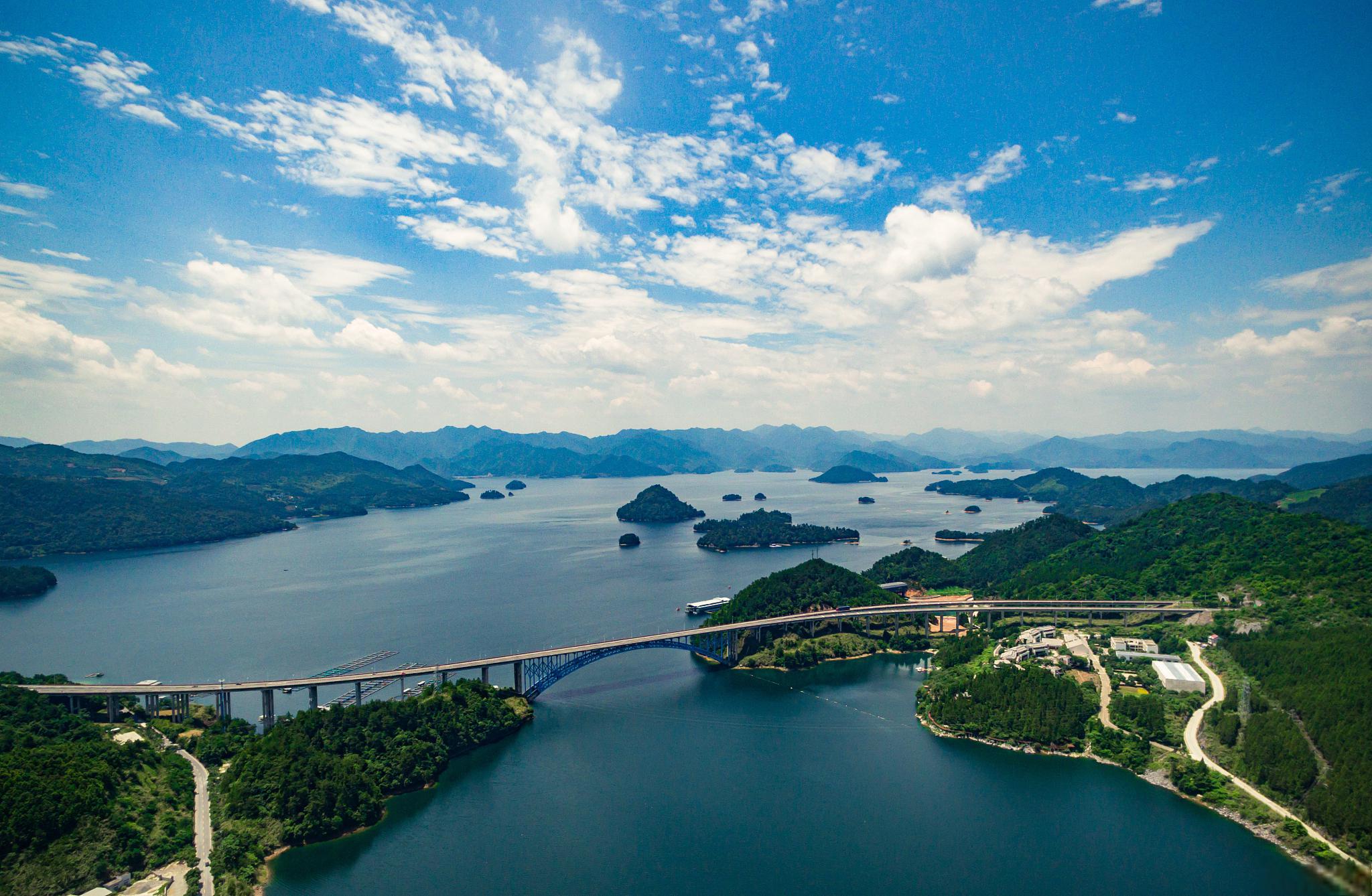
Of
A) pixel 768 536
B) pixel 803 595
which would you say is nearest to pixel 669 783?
pixel 803 595

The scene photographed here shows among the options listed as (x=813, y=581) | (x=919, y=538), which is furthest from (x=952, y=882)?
(x=919, y=538)

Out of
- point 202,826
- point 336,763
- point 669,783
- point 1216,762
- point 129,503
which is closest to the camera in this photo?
point 202,826

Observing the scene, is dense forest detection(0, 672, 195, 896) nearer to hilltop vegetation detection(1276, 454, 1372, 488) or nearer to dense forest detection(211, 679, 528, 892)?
dense forest detection(211, 679, 528, 892)

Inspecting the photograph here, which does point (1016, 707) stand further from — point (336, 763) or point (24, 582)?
point (24, 582)

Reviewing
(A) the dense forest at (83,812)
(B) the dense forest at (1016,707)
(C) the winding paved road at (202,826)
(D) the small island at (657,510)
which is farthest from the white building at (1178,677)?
(D) the small island at (657,510)

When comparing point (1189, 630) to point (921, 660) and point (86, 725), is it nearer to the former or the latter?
point (921, 660)

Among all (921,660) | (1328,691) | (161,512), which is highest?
(161,512)
